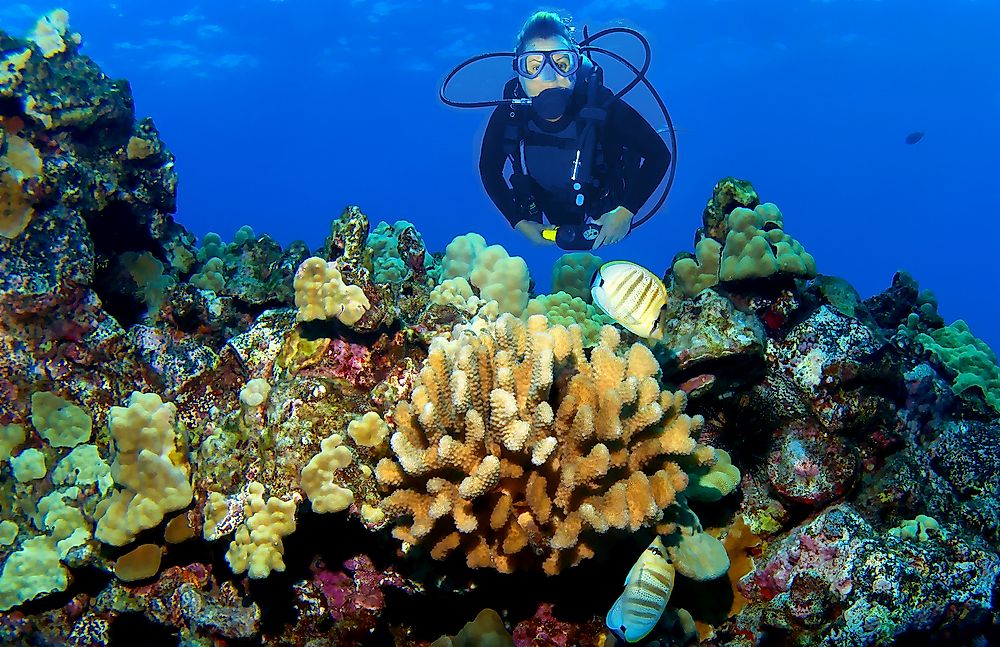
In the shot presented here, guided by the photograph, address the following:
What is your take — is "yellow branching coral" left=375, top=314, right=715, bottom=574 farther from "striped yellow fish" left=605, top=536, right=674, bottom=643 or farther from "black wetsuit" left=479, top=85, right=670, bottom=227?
"black wetsuit" left=479, top=85, right=670, bottom=227

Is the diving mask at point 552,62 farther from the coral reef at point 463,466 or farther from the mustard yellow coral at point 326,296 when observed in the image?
the mustard yellow coral at point 326,296

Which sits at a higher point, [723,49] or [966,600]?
[723,49]

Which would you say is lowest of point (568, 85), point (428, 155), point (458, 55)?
point (568, 85)

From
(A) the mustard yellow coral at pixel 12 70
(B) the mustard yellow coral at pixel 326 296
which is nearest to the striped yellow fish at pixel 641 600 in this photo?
(B) the mustard yellow coral at pixel 326 296

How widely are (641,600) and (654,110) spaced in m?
5.18

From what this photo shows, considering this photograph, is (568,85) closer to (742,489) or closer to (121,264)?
(742,489)

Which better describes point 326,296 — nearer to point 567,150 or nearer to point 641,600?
point 641,600

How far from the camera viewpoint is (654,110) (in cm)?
621

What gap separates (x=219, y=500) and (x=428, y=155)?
110497mm

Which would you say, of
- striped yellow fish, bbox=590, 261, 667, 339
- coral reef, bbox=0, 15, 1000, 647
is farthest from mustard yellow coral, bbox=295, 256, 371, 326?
striped yellow fish, bbox=590, 261, 667, 339

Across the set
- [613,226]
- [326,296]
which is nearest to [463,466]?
[326,296]

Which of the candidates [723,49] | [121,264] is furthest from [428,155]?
[121,264]

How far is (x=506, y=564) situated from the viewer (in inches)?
101

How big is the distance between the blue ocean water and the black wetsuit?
0.32 meters
